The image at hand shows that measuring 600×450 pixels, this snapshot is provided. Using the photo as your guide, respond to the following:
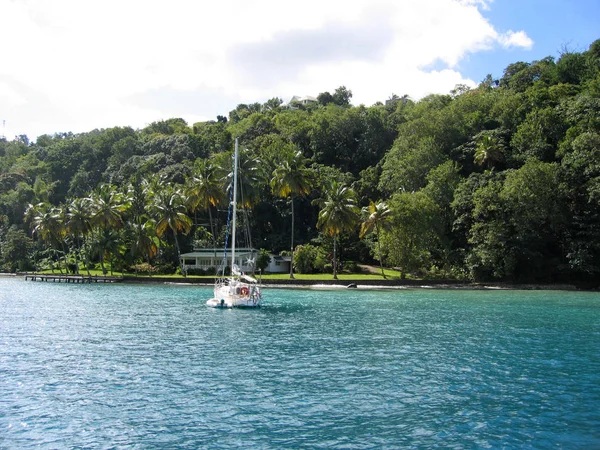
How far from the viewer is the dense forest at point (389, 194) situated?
6588 centimetres

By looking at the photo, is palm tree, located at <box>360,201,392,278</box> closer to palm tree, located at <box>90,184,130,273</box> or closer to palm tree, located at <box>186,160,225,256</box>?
palm tree, located at <box>186,160,225,256</box>

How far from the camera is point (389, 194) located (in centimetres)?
8788

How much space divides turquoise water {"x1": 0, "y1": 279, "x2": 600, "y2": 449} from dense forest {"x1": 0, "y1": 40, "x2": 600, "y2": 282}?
29142mm

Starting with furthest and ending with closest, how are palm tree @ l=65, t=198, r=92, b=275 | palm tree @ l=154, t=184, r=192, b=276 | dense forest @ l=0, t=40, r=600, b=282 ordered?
palm tree @ l=65, t=198, r=92, b=275
palm tree @ l=154, t=184, r=192, b=276
dense forest @ l=0, t=40, r=600, b=282

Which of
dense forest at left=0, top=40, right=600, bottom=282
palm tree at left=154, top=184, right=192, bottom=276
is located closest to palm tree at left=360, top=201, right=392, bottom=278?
dense forest at left=0, top=40, right=600, bottom=282

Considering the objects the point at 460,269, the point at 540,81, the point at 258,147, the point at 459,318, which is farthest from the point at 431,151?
the point at 459,318

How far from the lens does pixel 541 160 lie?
2904 inches

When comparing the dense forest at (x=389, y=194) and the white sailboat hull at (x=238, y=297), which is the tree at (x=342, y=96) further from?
the white sailboat hull at (x=238, y=297)

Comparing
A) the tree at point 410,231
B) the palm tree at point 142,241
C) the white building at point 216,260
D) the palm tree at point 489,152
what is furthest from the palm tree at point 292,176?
the palm tree at point 489,152

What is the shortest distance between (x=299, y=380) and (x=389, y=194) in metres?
70.2

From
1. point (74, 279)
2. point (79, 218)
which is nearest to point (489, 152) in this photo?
point (79, 218)

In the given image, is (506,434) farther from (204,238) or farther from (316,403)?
(204,238)

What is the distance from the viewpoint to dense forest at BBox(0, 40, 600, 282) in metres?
65.9

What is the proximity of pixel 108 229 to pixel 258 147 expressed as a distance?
116 ft
